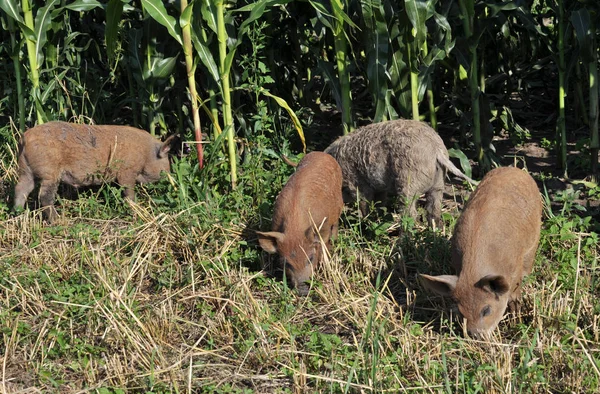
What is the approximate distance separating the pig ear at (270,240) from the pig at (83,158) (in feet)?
7.19

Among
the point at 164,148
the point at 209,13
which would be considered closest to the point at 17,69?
the point at 164,148

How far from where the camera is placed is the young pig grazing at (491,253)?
6.08m

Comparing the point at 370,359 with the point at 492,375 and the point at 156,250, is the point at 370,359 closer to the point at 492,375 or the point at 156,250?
the point at 492,375

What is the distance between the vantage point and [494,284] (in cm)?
604

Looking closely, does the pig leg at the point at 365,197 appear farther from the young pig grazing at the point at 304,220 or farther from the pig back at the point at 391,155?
the young pig grazing at the point at 304,220

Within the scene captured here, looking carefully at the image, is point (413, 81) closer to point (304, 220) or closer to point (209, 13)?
point (209, 13)

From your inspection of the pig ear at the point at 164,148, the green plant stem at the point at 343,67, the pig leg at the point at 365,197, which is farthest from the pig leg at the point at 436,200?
the pig ear at the point at 164,148

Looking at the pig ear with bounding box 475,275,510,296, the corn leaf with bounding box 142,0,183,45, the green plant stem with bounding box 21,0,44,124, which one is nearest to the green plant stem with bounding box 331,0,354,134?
the corn leaf with bounding box 142,0,183,45

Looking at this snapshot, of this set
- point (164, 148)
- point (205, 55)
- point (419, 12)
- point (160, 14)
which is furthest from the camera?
point (164, 148)

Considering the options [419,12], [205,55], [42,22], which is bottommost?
[205,55]

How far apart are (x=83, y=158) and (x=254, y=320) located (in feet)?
10.3

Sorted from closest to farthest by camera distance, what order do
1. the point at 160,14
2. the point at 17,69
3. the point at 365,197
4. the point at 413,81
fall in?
the point at 365,197 < the point at 160,14 < the point at 413,81 < the point at 17,69

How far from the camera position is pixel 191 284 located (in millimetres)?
7082

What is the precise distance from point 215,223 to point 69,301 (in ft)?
5.11
